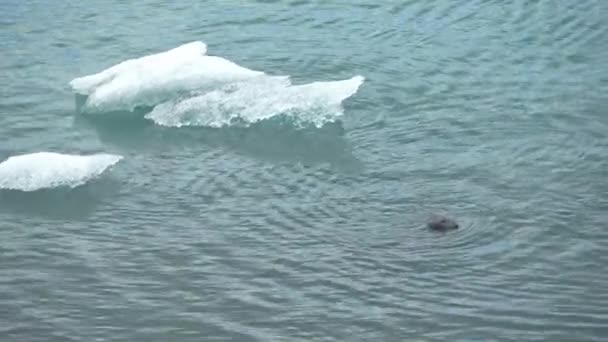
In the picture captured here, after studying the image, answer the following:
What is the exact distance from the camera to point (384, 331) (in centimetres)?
649

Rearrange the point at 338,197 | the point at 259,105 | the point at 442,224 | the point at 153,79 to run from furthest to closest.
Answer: the point at 153,79 < the point at 259,105 < the point at 338,197 < the point at 442,224

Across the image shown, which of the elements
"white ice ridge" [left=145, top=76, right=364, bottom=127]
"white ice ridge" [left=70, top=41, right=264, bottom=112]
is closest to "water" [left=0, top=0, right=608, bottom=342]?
"white ice ridge" [left=145, top=76, right=364, bottom=127]

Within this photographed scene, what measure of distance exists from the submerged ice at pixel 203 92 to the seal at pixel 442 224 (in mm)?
2110

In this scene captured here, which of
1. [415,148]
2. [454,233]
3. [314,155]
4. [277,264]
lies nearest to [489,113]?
[415,148]

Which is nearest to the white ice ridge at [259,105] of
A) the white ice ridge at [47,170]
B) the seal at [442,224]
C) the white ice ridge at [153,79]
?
the white ice ridge at [153,79]

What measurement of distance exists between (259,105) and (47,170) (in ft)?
6.31

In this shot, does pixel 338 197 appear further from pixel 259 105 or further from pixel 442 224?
pixel 259 105

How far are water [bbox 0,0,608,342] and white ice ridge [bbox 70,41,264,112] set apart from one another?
182 millimetres

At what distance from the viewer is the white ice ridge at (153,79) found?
1005cm

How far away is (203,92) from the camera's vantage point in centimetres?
1013

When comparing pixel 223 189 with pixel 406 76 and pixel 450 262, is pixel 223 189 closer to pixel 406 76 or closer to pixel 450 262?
pixel 450 262

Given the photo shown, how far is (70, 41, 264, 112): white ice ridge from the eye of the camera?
10.0m

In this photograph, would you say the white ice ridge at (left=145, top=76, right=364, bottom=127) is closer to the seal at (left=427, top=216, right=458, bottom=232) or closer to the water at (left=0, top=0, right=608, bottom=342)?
the water at (left=0, top=0, right=608, bottom=342)

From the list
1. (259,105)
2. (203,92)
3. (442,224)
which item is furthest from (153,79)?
(442,224)
